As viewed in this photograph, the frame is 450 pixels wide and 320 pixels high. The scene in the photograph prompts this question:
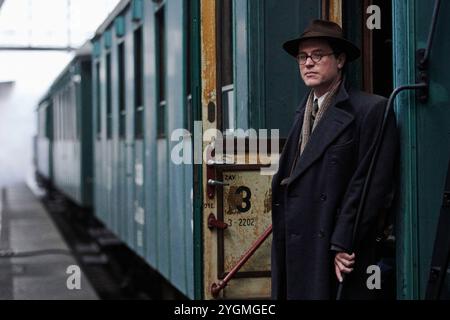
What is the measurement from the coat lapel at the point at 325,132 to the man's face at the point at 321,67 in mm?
81

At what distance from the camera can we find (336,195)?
3.66m

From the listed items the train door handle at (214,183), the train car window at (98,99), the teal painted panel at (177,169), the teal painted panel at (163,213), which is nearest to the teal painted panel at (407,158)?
the train door handle at (214,183)

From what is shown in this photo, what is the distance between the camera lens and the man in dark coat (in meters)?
3.56

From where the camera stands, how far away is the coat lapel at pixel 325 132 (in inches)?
145

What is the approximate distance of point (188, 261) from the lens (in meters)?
6.91

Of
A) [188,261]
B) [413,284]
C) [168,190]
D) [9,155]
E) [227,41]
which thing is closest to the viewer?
[413,284]

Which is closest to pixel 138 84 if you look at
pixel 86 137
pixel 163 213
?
pixel 163 213

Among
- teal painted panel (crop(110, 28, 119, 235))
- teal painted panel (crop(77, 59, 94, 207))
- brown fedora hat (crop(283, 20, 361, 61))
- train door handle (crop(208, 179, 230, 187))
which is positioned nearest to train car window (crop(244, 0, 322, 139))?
train door handle (crop(208, 179, 230, 187))

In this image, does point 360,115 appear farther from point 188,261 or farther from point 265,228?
point 188,261

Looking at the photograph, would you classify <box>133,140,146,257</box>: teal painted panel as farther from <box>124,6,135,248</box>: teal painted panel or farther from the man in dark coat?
the man in dark coat

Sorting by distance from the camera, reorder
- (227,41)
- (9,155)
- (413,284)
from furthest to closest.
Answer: (9,155)
(227,41)
(413,284)
